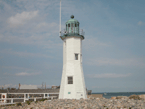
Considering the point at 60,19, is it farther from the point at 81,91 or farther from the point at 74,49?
the point at 81,91

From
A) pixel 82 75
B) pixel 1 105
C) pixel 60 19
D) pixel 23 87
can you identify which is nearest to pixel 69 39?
pixel 60 19

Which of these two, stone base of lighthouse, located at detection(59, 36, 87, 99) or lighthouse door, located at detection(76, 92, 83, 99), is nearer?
lighthouse door, located at detection(76, 92, 83, 99)

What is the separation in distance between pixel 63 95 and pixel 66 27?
8838mm

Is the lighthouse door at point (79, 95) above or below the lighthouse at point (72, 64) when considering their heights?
below

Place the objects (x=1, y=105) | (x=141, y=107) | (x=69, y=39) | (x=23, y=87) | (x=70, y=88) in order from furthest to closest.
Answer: (x=23, y=87), (x=69, y=39), (x=70, y=88), (x=1, y=105), (x=141, y=107)

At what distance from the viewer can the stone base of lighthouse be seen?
19.6 metres

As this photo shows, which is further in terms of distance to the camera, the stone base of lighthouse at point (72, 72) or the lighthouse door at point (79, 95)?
the stone base of lighthouse at point (72, 72)

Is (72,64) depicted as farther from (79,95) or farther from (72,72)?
(79,95)

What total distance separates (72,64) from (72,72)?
3.32 ft

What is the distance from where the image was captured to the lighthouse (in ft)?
64.5

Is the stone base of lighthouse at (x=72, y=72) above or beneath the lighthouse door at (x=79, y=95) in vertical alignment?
above

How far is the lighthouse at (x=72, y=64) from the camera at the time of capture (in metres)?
19.7

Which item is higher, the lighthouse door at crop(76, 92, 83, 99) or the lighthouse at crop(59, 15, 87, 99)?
→ the lighthouse at crop(59, 15, 87, 99)

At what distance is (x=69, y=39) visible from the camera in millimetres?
21000
